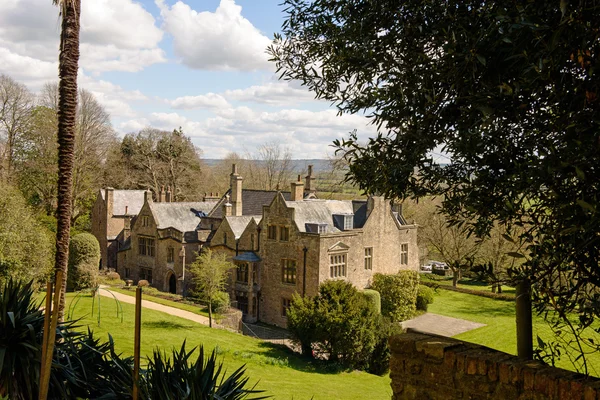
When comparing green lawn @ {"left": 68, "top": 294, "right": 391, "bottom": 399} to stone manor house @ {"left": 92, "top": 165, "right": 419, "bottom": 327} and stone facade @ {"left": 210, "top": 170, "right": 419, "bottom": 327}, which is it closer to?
stone facade @ {"left": 210, "top": 170, "right": 419, "bottom": 327}

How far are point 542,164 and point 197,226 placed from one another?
37.0 metres

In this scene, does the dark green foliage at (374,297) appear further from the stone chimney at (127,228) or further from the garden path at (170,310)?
the stone chimney at (127,228)

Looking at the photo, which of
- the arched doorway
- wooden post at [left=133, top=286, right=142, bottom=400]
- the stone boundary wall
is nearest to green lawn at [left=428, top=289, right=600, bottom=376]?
the arched doorway

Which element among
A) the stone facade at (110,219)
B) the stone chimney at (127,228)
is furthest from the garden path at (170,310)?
the stone facade at (110,219)

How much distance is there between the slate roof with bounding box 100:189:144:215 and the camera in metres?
45.7

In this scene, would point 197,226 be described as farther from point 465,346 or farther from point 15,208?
point 465,346

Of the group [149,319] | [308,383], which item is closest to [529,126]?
[308,383]

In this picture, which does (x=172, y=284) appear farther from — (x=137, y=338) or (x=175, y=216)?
(x=137, y=338)

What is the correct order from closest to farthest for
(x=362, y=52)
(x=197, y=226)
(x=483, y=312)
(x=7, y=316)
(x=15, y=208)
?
(x=362, y=52)
(x=7, y=316)
(x=15, y=208)
(x=483, y=312)
(x=197, y=226)

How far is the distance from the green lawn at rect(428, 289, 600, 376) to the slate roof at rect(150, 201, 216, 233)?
18.6 metres

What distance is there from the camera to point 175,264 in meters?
37.3

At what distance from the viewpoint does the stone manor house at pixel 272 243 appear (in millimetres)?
30719

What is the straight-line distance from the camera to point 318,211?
32.8 meters

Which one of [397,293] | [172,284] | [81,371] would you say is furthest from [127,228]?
[81,371]
